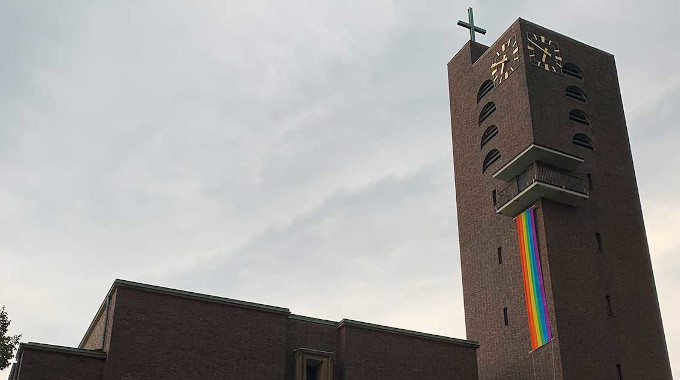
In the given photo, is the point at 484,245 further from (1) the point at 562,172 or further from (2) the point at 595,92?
(2) the point at 595,92

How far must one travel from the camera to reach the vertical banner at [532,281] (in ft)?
120

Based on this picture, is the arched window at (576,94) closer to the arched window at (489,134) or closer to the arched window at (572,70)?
the arched window at (572,70)

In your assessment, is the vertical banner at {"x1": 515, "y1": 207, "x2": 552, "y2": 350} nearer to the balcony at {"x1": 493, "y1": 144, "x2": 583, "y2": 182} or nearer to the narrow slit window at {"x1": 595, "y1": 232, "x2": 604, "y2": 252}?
the balcony at {"x1": 493, "y1": 144, "x2": 583, "y2": 182}

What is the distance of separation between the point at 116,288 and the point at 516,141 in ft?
68.4

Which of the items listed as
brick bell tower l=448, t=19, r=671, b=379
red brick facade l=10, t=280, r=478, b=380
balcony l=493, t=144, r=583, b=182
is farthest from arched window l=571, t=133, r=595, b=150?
red brick facade l=10, t=280, r=478, b=380

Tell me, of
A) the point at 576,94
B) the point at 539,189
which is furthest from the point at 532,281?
the point at 576,94

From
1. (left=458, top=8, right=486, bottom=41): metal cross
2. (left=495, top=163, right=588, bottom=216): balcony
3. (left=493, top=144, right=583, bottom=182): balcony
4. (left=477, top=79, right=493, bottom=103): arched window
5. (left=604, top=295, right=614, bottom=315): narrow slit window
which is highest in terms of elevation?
(left=458, top=8, right=486, bottom=41): metal cross

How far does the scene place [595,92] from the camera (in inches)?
1745

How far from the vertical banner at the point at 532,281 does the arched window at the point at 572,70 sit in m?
9.20

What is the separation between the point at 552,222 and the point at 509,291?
3971 millimetres

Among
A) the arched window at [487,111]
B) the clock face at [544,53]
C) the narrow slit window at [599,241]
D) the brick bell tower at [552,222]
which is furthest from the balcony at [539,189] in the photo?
the clock face at [544,53]

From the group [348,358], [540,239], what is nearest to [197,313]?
[348,358]

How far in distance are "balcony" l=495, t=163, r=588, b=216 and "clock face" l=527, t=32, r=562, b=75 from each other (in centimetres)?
626

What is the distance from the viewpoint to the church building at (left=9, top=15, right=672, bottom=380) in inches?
1183
